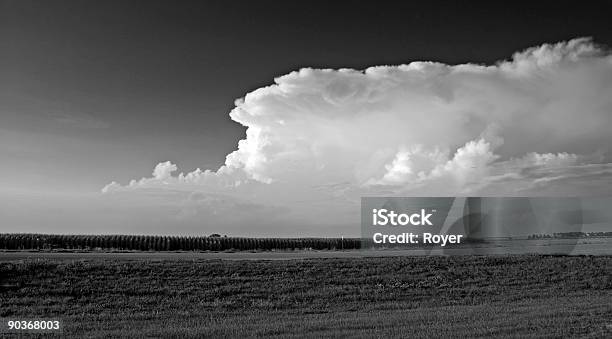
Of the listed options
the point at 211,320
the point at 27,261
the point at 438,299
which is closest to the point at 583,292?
the point at 438,299

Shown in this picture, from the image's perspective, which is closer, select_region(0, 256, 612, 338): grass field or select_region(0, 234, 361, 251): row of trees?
select_region(0, 256, 612, 338): grass field

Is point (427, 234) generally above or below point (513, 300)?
above

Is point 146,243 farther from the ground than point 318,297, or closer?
farther from the ground

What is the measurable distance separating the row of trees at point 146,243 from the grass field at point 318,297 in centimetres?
2388

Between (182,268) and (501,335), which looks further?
(182,268)

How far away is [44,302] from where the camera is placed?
21.3 metres

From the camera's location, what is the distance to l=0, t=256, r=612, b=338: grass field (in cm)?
1565

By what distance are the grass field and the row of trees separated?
2388 cm

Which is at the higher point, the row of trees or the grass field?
the row of trees

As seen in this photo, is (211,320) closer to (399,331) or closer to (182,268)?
(399,331)

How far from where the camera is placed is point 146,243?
52.7m

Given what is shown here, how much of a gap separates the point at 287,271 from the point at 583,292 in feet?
47.4

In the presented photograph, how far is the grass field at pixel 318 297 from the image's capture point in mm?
15648

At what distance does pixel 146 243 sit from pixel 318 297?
3227cm
